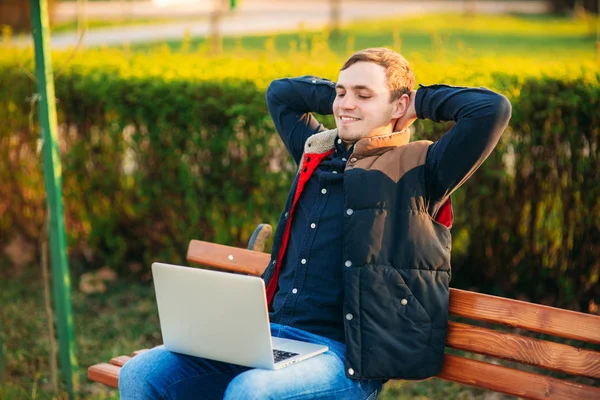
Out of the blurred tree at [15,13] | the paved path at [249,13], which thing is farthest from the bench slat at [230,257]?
the blurred tree at [15,13]

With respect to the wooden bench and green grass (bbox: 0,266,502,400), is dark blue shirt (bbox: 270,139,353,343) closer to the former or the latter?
the wooden bench

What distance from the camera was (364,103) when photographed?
10.2ft

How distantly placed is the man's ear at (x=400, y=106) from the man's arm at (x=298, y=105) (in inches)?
16.6

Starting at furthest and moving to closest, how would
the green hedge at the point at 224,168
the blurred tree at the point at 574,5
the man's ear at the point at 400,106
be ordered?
the blurred tree at the point at 574,5 → the green hedge at the point at 224,168 → the man's ear at the point at 400,106

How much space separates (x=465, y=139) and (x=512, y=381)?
78 cm

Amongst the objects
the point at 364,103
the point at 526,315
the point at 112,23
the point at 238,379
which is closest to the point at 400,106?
the point at 364,103

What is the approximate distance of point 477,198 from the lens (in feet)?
16.1

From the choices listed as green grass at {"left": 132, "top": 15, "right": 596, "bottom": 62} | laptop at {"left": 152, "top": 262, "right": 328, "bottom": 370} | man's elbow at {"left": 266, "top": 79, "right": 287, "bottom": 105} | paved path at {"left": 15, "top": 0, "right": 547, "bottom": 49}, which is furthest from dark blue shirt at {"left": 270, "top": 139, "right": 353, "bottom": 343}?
paved path at {"left": 15, "top": 0, "right": 547, "bottom": 49}

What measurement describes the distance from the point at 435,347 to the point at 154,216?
10.2 feet

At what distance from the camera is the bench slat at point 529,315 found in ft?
8.90

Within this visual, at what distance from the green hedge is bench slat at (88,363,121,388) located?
1.78 metres

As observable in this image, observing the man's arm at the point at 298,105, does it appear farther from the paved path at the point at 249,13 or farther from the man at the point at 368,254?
the paved path at the point at 249,13

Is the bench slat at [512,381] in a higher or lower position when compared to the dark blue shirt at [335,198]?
lower

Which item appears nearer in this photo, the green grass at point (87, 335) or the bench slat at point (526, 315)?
the bench slat at point (526, 315)
